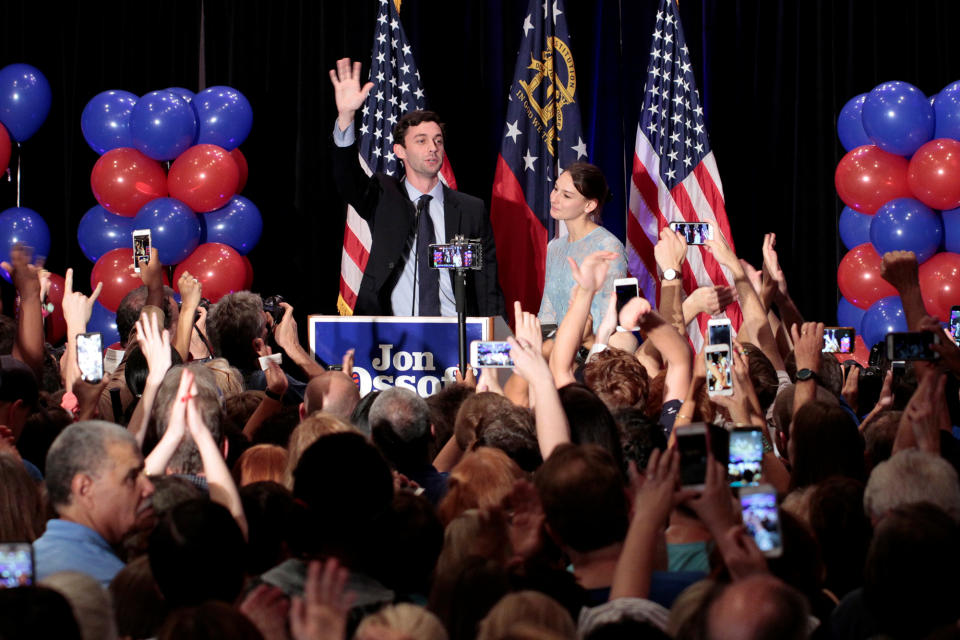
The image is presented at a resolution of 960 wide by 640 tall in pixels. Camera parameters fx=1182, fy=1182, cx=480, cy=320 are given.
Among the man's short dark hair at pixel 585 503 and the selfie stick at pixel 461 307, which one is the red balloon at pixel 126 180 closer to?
the selfie stick at pixel 461 307

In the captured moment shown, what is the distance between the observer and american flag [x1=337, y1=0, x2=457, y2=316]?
771 cm

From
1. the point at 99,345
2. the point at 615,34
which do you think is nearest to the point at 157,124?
the point at 615,34

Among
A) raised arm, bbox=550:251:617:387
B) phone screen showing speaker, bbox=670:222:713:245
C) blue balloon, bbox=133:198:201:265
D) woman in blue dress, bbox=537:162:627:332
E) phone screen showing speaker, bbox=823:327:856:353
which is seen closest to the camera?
raised arm, bbox=550:251:617:387

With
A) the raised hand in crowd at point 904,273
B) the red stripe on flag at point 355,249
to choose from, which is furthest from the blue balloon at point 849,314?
the raised hand in crowd at point 904,273

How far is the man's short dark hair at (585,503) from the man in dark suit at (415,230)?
3.58 m

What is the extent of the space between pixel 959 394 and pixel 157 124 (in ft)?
17.0

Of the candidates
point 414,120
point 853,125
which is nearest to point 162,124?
point 414,120

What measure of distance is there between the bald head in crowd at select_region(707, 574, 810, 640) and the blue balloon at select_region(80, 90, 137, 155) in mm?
6794

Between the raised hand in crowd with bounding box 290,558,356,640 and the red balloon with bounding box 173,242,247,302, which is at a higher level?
the red balloon with bounding box 173,242,247,302

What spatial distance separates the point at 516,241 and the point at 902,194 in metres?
2.40

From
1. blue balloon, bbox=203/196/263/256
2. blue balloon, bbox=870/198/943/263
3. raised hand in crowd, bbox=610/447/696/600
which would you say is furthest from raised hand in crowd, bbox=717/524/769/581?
blue balloon, bbox=203/196/263/256

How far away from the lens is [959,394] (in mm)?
A: 3955

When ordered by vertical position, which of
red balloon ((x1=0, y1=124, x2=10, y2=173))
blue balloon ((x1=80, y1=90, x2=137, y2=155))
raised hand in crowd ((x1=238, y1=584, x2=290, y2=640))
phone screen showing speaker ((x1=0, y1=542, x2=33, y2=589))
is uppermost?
blue balloon ((x1=80, y1=90, x2=137, y2=155))

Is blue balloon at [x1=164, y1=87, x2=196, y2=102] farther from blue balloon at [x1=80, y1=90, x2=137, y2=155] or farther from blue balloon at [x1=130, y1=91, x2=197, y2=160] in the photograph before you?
blue balloon at [x1=80, y1=90, x2=137, y2=155]
